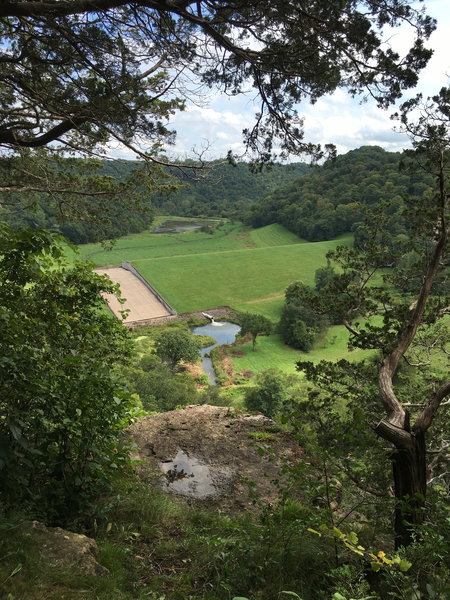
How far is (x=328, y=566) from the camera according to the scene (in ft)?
11.3

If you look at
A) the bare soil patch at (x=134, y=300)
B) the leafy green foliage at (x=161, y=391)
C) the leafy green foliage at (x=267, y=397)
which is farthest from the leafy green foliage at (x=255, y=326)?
the leafy green foliage at (x=161, y=391)

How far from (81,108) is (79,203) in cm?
396

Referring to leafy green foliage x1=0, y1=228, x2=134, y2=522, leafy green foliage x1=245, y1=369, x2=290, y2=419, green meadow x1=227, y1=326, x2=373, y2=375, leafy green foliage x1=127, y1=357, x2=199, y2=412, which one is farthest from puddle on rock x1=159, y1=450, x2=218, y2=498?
green meadow x1=227, y1=326, x2=373, y2=375

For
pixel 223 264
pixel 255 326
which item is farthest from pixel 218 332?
pixel 223 264

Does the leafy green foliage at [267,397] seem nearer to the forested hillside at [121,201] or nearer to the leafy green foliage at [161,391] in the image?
the leafy green foliage at [161,391]

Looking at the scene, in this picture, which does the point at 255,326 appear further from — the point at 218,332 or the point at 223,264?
the point at 223,264

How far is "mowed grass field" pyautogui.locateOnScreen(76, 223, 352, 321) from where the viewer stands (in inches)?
2623

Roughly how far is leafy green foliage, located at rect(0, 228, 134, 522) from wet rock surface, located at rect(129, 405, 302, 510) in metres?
1.44

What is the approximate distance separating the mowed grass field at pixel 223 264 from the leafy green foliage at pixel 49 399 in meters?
53.9

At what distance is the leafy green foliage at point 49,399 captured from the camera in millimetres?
3365

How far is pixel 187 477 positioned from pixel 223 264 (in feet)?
244

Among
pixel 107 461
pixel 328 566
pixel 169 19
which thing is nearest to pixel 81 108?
pixel 169 19

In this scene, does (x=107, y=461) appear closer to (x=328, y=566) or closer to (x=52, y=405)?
(x=52, y=405)

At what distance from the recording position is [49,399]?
3.55 metres
